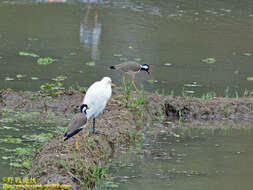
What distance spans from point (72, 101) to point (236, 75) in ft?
15.5

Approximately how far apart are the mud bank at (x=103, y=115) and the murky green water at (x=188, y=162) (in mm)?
317

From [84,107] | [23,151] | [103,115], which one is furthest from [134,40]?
[84,107]

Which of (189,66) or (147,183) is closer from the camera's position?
(147,183)

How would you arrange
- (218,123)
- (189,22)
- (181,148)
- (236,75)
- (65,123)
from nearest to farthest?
1. (181,148)
2. (65,123)
3. (218,123)
4. (236,75)
5. (189,22)

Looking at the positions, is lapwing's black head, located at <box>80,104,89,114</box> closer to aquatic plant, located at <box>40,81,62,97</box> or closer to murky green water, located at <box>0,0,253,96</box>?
aquatic plant, located at <box>40,81,62,97</box>

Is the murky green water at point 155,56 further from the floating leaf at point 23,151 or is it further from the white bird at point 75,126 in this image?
the white bird at point 75,126

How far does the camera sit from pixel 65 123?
9328mm

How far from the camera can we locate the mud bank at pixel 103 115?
6.91 metres

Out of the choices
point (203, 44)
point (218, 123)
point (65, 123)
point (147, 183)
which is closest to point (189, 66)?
point (203, 44)

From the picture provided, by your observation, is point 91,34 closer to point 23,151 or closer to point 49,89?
point 49,89

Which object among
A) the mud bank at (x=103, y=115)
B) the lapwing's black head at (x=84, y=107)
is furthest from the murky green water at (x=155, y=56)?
the lapwing's black head at (x=84, y=107)

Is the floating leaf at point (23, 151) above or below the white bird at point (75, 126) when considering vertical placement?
below

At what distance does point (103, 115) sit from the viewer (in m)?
9.55

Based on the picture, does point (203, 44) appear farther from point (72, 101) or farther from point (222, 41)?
point (72, 101)
